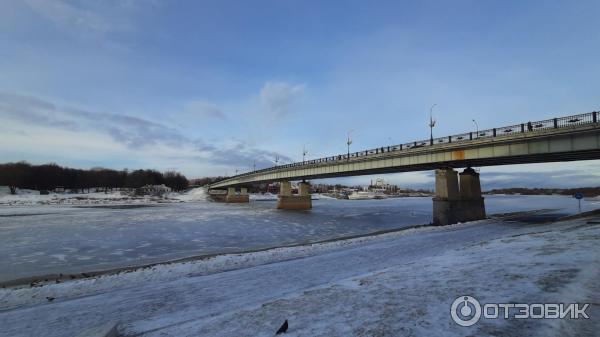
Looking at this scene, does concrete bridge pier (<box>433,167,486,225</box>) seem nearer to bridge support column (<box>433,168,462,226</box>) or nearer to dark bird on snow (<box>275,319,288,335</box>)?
bridge support column (<box>433,168,462,226</box>)

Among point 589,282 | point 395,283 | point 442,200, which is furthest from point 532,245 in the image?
point 442,200

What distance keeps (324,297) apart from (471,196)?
42633 millimetres

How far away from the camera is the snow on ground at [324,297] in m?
Result: 7.01

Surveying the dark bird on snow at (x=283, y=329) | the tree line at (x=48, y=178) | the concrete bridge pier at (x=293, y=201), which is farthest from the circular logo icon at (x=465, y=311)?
the tree line at (x=48, y=178)

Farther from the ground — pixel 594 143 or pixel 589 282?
pixel 594 143

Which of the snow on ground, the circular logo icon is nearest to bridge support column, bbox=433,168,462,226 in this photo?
the snow on ground

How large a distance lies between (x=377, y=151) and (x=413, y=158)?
7.81 m

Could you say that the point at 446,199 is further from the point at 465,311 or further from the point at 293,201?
the point at 293,201

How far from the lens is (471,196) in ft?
149

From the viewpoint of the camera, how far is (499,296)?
790 centimetres

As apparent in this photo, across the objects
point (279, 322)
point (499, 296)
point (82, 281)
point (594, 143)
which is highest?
point (594, 143)

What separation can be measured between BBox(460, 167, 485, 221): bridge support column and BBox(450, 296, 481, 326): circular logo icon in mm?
39266

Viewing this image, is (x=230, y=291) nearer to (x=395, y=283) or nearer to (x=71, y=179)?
(x=395, y=283)

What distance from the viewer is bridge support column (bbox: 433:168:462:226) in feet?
139
